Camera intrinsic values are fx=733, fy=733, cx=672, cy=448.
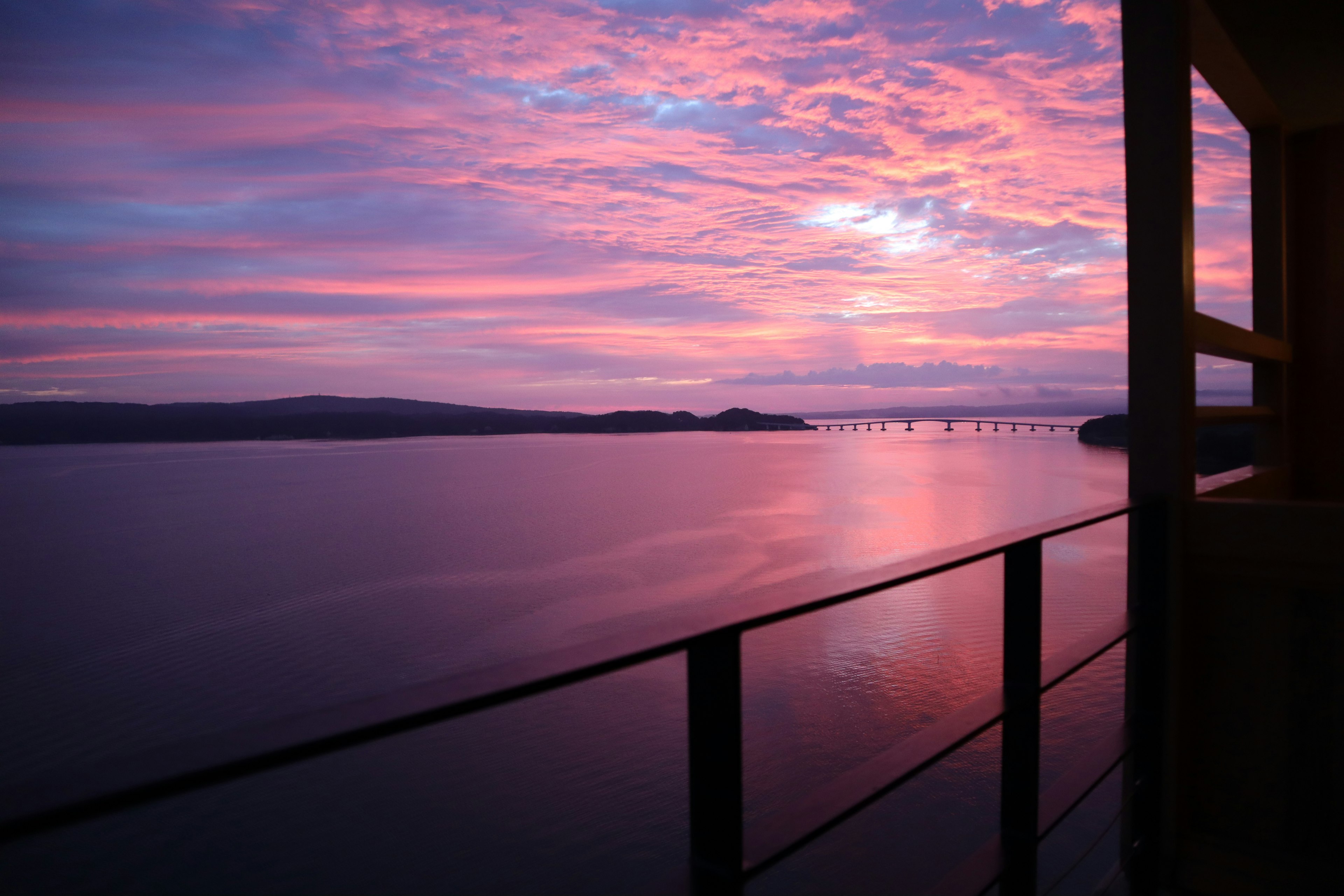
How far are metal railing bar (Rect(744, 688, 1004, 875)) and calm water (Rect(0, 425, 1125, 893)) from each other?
32 millimetres

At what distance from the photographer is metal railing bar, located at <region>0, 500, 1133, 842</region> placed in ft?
1.19

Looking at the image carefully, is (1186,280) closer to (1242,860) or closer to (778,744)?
(1242,860)

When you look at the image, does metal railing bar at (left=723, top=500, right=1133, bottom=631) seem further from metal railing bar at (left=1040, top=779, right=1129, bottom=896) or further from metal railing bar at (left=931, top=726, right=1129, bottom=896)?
metal railing bar at (left=1040, top=779, right=1129, bottom=896)

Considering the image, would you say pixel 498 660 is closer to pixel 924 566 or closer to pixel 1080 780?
pixel 1080 780

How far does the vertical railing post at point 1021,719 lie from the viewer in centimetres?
106

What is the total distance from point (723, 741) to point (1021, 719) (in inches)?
27.1

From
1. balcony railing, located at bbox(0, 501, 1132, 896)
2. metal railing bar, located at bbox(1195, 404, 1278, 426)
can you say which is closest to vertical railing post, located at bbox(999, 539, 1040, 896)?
balcony railing, located at bbox(0, 501, 1132, 896)

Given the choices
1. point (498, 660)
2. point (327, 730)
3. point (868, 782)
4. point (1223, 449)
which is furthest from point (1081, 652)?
point (1223, 449)

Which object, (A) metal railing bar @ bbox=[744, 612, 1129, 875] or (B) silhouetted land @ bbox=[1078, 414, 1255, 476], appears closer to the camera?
(A) metal railing bar @ bbox=[744, 612, 1129, 875]

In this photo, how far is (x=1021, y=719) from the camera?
3.65ft

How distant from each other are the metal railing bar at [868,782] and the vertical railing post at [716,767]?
0.03m

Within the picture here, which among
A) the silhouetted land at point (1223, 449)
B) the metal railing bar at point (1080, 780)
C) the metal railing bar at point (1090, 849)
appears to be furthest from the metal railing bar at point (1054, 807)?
the silhouetted land at point (1223, 449)

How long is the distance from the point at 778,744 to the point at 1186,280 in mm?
7930

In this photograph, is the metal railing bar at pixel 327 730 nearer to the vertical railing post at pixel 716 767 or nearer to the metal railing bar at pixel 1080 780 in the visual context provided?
the vertical railing post at pixel 716 767
